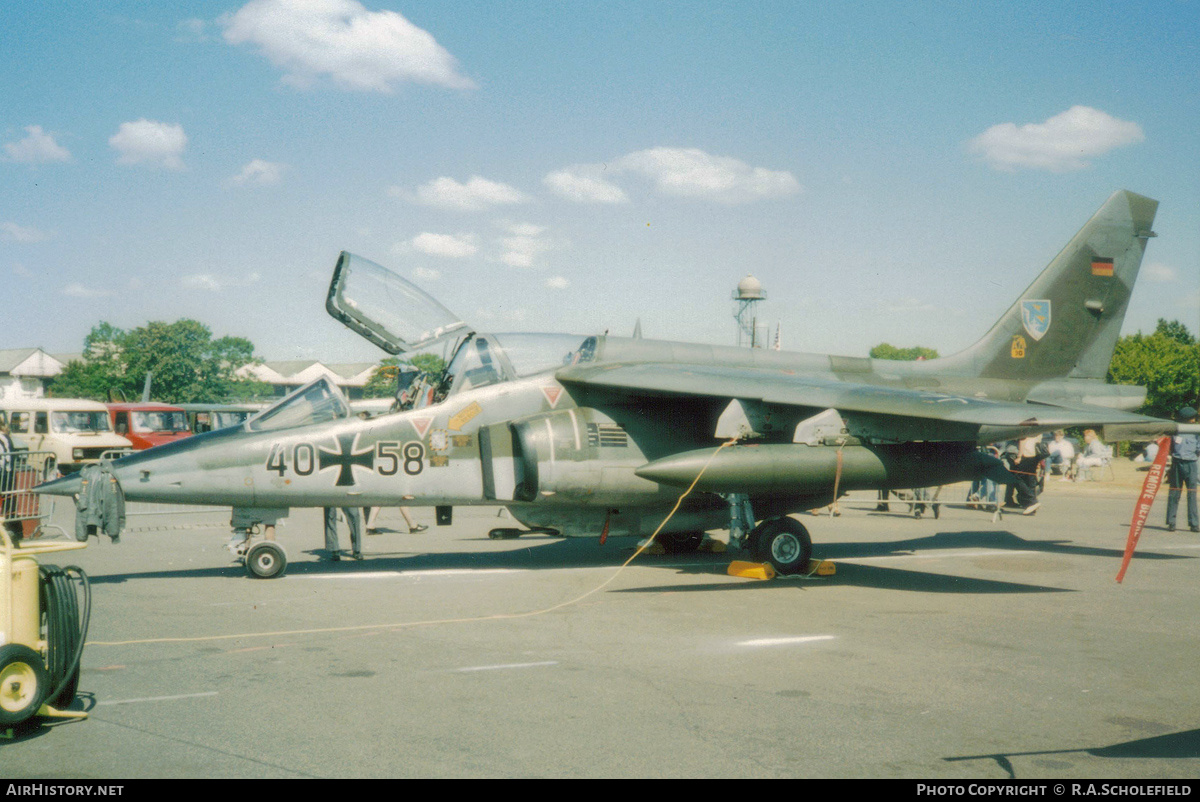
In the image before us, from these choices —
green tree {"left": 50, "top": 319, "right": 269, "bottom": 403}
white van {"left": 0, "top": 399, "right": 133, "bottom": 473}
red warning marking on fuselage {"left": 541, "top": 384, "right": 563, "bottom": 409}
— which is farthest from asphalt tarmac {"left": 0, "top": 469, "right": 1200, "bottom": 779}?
green tree {"left": 50, "top": 319, "right": 269, "bottom": 403}

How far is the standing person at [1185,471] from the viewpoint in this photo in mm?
15148

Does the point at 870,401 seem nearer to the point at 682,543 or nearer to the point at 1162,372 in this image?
the point at 682,543

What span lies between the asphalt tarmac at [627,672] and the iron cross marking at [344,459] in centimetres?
123

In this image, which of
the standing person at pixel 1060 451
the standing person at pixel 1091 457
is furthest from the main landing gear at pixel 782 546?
the standing person at pixel 1091 457

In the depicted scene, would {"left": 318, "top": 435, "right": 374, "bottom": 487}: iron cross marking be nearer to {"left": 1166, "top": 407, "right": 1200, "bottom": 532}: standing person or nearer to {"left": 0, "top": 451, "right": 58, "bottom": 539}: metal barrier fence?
{"left": 0, "top": 451, "right": 58, "bottom": 539}: metal barrier fence

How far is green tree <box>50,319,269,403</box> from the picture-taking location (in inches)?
2694

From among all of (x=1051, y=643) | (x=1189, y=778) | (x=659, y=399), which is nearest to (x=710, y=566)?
(x=659, y=399)

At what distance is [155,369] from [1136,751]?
244 feet

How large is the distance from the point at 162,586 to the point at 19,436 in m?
23.0

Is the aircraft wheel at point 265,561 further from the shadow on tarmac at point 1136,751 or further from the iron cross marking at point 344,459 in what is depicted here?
the shadow on tarmac at point 1136,751

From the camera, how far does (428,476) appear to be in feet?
33.1

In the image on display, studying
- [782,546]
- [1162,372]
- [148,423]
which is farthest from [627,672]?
[1162,372]

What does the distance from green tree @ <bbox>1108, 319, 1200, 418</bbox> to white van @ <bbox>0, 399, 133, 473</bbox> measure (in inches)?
2555
